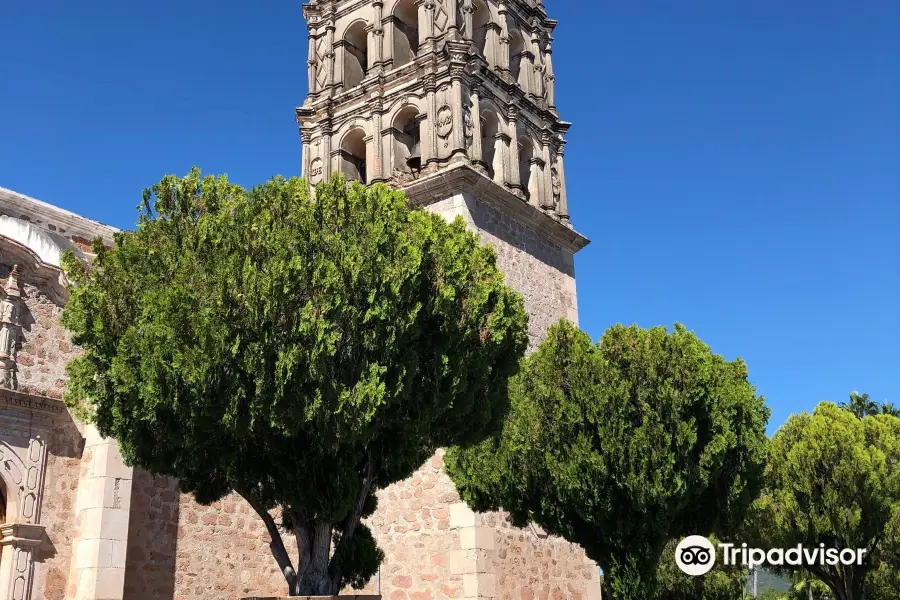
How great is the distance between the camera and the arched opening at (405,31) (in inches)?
881

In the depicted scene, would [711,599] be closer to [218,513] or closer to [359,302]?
[218,513]

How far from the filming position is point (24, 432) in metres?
12.4

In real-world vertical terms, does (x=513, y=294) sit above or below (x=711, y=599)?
above

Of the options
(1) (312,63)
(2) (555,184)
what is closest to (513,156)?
(2) (555,184)

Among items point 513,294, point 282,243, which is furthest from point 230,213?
point 513,294

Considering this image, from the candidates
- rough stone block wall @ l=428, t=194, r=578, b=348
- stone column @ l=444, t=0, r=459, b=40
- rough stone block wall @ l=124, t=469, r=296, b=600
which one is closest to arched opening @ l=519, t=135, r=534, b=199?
rough stone block wall @ l=428, t=194, r=578, b=348

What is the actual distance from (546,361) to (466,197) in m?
5.66

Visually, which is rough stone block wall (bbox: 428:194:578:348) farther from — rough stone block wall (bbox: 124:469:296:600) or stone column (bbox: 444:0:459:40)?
rough stone block wall (bbox: 124:469:296:600)

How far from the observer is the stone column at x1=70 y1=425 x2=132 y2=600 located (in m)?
12.2

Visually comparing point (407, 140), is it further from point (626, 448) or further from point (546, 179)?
point (626, 448)

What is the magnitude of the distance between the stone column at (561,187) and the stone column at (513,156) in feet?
4.04

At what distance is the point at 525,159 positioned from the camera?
73.9ft

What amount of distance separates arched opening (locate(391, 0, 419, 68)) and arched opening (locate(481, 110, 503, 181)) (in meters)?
2.76

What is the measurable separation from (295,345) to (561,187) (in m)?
14.9
